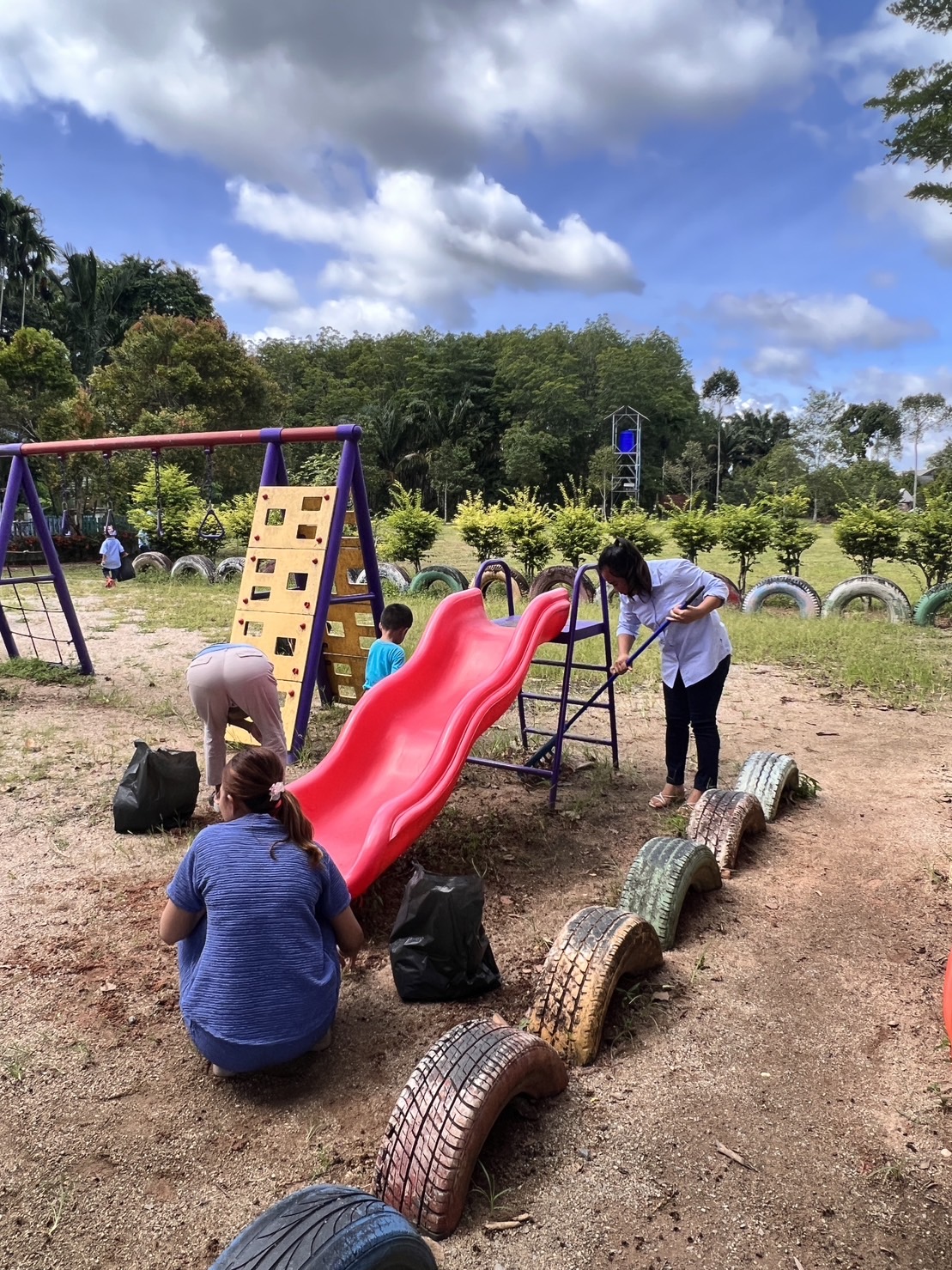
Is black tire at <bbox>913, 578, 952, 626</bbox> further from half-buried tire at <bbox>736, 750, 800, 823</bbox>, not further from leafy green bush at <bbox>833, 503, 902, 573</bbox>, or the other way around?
half-buried tire at <bbox>736, 750, 800, 823</bbox>

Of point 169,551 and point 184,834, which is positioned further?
point 169,551

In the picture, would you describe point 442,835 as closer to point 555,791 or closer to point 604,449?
point 555,791

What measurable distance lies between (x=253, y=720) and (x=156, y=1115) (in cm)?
209

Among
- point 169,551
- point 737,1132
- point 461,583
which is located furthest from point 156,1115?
point 169,551

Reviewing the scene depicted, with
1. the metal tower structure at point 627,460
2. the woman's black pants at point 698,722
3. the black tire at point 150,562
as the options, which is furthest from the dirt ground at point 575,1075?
the metal tower structure at point 627,460

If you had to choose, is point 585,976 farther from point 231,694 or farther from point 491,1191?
point 231,694

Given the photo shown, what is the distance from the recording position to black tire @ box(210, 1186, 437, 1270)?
1.50 meters

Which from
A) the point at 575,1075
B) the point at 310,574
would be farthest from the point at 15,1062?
the point at 310,574

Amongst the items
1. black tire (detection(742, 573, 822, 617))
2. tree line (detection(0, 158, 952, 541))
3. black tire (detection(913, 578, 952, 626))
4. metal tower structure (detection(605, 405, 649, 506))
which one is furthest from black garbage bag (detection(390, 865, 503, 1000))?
metal tower structure (detection(605, 405, 649, 506))

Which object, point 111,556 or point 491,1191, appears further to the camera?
point 111,556

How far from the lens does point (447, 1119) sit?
2004 millimetres

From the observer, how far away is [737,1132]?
7.11 ft

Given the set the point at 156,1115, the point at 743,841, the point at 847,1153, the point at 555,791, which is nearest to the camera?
the point at 847,1153

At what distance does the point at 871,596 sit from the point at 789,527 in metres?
2.77
